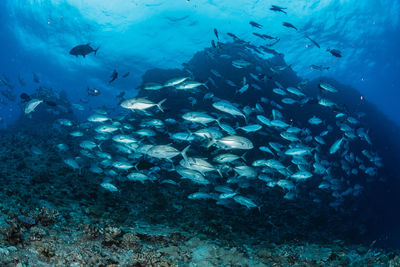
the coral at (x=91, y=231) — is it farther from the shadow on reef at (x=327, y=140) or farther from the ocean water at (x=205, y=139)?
the shadow on reef at (x=327, y=140)

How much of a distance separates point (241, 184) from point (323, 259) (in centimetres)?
394

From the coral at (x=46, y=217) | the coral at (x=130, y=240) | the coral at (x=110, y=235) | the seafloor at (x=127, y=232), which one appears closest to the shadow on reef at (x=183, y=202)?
the seafloor at (x=127, y=232)

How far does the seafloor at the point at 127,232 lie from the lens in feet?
12.7

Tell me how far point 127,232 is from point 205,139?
14.2 ft

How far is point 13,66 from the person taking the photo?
4566 cm

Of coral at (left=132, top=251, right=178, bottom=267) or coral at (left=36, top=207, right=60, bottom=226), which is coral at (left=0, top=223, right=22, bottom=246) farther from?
coral at (left=132, top=251, right=178, bottom=267)

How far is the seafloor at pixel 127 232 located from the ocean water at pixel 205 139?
46 mm

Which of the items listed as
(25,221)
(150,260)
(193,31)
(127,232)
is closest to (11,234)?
(25,221)

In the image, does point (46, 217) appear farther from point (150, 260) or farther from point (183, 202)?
point (183, 202)

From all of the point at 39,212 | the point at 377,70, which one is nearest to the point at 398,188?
the point at 377,70

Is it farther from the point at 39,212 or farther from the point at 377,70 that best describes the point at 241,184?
the point at 377,70

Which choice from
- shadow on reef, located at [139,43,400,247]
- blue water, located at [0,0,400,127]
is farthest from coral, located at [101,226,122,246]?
blue water, located at [0,0,400,127]

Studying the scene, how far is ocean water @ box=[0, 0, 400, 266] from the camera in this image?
5.32 m

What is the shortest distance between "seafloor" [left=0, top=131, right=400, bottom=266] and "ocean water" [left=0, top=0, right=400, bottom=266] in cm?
5
